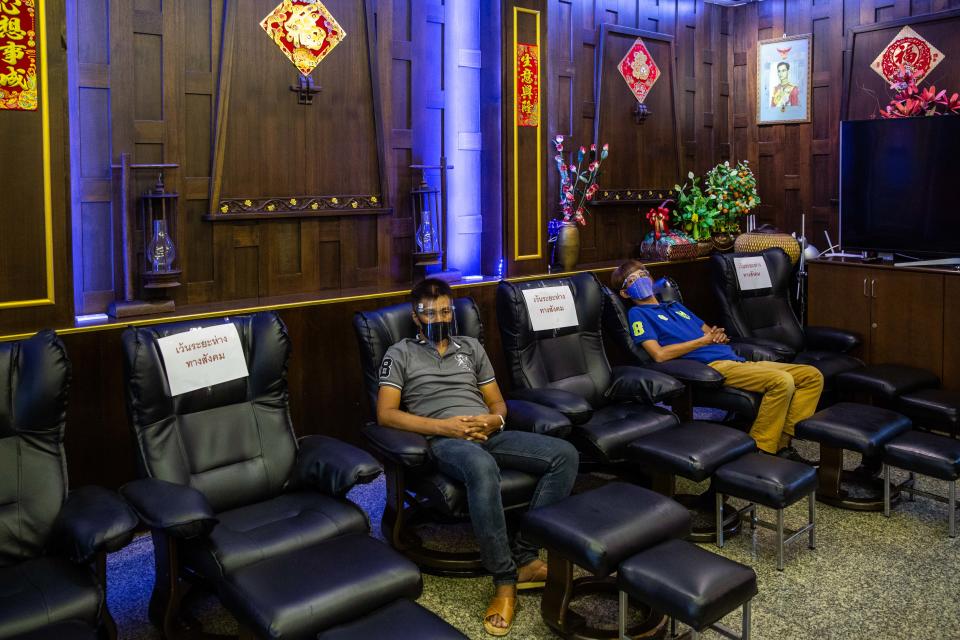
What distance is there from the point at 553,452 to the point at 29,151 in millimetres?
2228

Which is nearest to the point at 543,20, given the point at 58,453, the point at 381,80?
the point at 381,80

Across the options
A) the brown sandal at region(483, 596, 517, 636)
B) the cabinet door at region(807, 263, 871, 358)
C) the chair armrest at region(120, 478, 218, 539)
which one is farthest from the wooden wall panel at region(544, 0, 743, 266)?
the chair armrest at region(120, 478, 218, 539)

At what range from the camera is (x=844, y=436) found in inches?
151

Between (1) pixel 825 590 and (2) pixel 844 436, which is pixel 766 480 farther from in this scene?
(2) pixel 844 436

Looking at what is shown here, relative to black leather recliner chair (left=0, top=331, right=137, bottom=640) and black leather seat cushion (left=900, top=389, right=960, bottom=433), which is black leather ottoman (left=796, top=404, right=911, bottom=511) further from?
black leather recliner chair (left=0, top=331, right=137, bottom=640)

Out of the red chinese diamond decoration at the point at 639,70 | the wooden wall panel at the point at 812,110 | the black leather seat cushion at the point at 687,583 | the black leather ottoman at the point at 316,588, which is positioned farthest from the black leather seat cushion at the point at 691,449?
the wooden wall panel at the point at 812,110

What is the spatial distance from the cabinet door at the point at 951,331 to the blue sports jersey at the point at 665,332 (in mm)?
1347

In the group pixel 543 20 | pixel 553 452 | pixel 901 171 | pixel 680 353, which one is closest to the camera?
pixel 553 452

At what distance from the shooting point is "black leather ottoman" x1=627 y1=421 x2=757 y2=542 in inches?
135

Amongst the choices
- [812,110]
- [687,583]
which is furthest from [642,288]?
[812,110]

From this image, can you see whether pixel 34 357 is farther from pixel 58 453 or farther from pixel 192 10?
pixel 192 10

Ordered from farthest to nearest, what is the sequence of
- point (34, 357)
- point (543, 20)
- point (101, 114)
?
point (543, 20) < point (101, 114) < point (34, 357)

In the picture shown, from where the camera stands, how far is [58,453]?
2.78m

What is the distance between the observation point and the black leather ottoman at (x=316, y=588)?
225 centimetres
